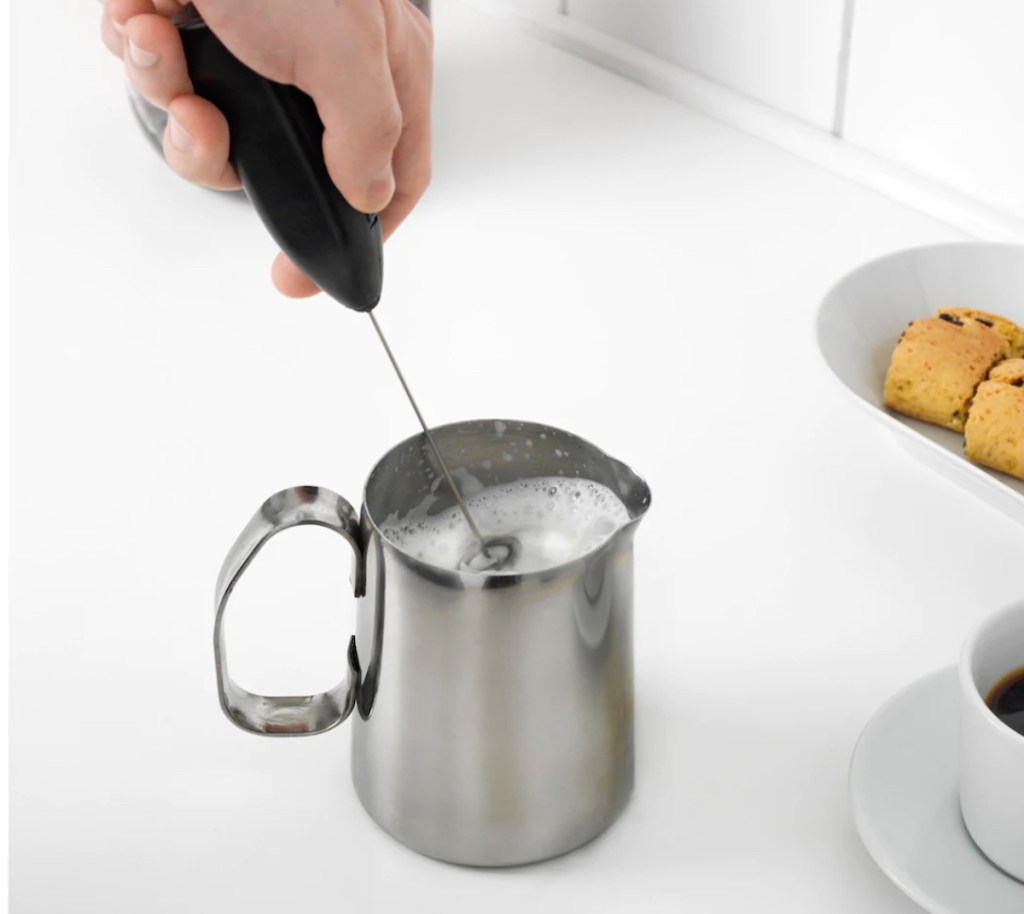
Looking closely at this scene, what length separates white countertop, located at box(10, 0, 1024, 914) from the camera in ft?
1.87

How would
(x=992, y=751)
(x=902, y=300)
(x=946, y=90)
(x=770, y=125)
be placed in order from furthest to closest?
(x=770, y=125)
(x=946, y=90)
(x=902, y=300)
(x=992, y=751)

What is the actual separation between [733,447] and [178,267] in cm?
42

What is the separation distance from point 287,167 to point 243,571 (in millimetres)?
156

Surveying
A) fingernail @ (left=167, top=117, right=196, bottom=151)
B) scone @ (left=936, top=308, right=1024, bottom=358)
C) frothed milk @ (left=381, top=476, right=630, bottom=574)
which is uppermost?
fingernail @ (left=167, top=117, right=196, bottom=151)

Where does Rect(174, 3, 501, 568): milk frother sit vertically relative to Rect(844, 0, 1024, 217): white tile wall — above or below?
above

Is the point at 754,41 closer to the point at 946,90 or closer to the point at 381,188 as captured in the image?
the point at 946,90

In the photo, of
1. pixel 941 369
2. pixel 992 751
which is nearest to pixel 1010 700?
pixel 992 751

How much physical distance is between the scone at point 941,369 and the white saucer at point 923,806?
226 millimetres

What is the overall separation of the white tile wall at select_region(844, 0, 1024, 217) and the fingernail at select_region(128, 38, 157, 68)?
26.0 inches

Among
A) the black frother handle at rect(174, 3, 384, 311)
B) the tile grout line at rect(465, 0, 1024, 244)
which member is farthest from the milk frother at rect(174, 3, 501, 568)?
the tile grout line at rect(465, 0, 1024, 244)

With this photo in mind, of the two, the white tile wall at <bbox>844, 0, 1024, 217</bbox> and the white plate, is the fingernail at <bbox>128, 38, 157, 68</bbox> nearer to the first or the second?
the white plate

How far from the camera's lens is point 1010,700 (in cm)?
52

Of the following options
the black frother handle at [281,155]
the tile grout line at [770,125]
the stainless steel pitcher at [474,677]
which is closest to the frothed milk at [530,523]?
the stainless steel pitcher at [474,677]


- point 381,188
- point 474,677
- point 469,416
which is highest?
point 381,188
